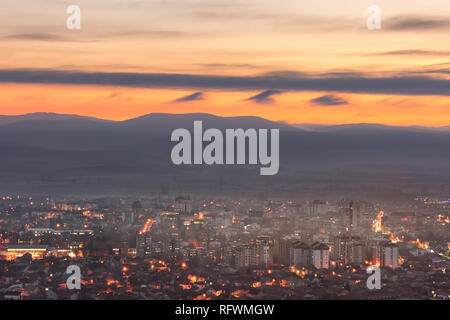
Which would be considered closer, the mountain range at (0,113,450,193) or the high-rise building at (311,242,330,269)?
the high-rise building at (311,242,330,269)

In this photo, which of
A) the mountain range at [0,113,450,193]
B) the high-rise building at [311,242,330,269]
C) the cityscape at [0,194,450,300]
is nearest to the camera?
the cityscape at [0,194,450,300]

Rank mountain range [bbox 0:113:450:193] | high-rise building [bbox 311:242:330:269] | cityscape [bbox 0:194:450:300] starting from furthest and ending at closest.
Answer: mountain range [bbox 0:113:450:193] < high-rise building [bbox 311:242:330:269] < cityscape [bbox 0:194:450:300]

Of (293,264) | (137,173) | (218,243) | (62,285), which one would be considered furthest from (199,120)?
(62,285)

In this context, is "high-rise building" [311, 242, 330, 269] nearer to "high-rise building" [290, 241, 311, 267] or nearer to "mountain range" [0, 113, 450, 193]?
"high-rise building" [290, 241, 311, 267]

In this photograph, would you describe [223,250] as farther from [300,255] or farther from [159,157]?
[159,157]

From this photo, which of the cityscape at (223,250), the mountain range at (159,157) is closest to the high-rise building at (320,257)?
the cityscape at (223,250)

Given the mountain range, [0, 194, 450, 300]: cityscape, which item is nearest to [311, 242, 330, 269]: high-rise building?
[0, 194, 450, 300]: cityscape

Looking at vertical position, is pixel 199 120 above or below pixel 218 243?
above

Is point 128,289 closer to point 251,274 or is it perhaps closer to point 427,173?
point 251,274

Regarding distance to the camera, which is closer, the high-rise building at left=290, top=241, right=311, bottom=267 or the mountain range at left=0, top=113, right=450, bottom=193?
the high-rise building at left=290, top=241, right=311, bottom=267
